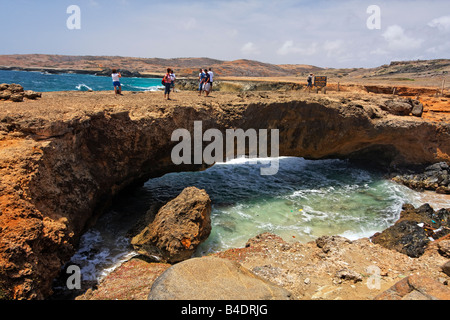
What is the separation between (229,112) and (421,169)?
41.9 feet

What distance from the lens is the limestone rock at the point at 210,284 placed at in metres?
4.30

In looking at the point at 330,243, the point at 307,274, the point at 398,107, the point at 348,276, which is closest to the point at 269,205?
the point at 330,243

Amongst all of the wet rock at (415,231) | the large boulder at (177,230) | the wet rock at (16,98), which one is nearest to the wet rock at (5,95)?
the wet rock at (16,98)

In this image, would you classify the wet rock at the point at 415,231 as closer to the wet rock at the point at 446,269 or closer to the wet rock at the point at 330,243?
the wet rock at the point at 446,269

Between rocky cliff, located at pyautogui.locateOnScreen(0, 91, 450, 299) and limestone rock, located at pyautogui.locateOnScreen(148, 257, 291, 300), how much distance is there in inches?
125

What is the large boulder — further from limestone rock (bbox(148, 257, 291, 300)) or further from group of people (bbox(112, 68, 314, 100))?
group of people (bbox(112, 68, 314, 100))

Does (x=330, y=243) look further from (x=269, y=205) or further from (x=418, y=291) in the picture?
(x=269, y=205)

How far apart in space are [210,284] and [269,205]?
358 inches

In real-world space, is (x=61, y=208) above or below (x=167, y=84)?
below

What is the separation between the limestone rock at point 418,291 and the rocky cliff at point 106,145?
688cm

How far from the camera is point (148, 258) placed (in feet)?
28.9

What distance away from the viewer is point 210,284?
14.9ft

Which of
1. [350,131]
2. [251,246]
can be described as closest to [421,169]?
[350,131]

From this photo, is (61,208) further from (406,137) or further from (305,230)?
(406,137)
